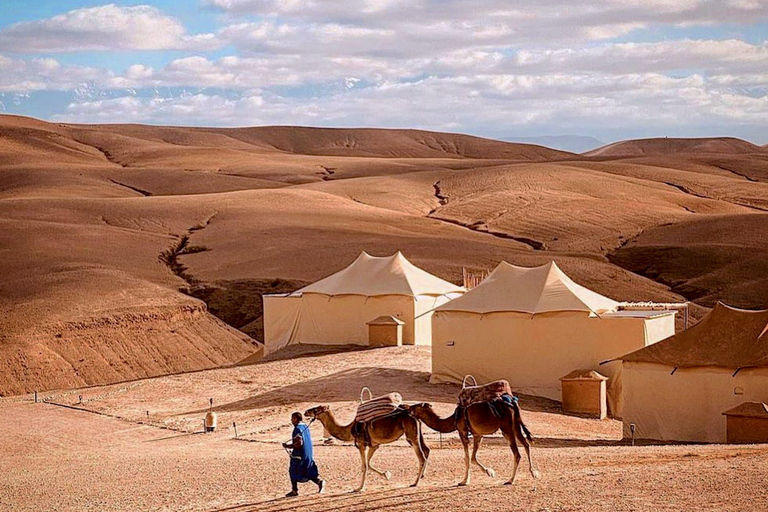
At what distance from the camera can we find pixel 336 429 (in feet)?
42.8

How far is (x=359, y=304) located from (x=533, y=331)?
8.46m

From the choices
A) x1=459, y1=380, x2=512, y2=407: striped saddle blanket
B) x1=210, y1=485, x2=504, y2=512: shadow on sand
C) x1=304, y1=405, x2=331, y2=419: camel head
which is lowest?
x1=210, y1=485, x2=504, y2=512: shadow on sand

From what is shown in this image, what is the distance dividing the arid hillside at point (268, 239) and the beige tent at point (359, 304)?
3291 millimetres

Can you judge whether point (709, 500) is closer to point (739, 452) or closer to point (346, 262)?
point (739, 452)

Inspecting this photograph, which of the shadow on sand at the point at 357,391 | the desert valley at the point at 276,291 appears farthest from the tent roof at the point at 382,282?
the shadow on sand at the point at 357,391

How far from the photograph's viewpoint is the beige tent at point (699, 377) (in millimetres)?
18625

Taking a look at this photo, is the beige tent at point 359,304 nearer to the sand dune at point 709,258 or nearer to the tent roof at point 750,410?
the tent roof at point 750,410

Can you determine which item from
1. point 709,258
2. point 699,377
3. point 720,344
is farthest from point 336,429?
point 709,258

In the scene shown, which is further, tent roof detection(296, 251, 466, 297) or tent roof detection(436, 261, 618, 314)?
tent roof detection(296, 251, 466, 297)

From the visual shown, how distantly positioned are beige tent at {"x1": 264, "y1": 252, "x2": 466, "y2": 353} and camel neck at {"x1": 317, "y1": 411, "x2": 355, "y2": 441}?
61.1 feet

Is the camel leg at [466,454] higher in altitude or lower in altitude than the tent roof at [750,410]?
higher

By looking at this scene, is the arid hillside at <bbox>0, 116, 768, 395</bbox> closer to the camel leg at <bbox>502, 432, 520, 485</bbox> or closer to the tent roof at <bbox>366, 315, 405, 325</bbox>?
the tent roof at <bbox>366, 315, 405, 325</bbox>

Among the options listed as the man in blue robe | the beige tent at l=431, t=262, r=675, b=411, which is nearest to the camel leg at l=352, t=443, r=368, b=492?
the man in blue robe

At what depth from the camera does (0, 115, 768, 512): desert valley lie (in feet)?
45.9
